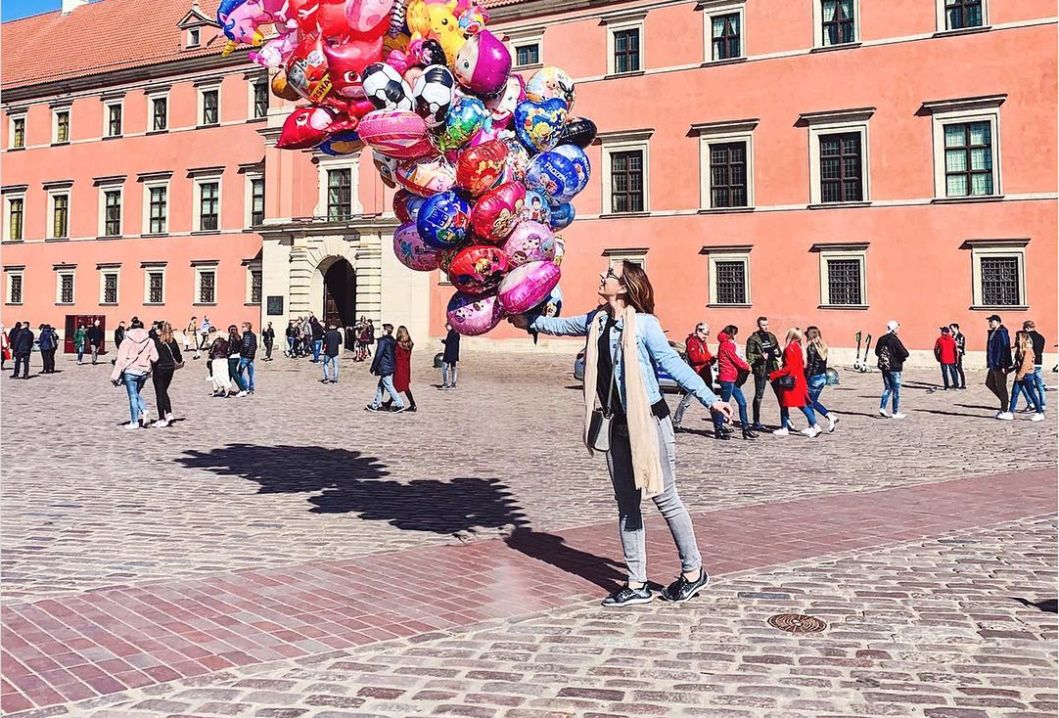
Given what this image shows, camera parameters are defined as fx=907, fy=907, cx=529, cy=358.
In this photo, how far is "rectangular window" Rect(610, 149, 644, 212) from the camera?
33656mm

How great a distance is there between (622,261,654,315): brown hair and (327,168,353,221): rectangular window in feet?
112

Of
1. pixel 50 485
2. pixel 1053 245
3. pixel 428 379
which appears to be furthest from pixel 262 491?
pixel 1053 245

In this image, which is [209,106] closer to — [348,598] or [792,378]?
[792,378]

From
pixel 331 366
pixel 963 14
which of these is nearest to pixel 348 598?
pixel 331 366

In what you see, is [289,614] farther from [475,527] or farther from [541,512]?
[541,512]

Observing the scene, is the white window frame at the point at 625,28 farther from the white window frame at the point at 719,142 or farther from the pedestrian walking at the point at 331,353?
the pedestrian walking at the point at 331,353

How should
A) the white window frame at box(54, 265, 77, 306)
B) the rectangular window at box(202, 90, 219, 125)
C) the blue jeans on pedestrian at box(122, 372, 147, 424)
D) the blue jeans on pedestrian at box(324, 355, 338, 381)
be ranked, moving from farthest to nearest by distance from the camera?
the white window frame at box(54, 265, 77, 306) < the rectangular window at box(202, 90, 219, 125) < the blue jeans on pedestrian at box(324, 355, 338, 381) < the blue jeans on pedestrian at box(122, 372, 147, 424)

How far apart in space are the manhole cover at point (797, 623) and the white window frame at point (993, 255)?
2650 centimetres

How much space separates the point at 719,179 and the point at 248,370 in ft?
61.1

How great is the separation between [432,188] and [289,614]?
2.97 meters

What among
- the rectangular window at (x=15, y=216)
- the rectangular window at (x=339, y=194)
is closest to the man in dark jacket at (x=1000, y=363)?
the rectangular window at (x=339, y=194)

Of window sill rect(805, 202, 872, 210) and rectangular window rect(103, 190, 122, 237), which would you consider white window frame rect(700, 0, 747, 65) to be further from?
rectangular window rect(103, 190, 122, 237)

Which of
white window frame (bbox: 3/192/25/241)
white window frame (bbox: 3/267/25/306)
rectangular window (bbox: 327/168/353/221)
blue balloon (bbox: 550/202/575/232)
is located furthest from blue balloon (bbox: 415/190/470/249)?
white window frame (bbox: 3/192/25/241)

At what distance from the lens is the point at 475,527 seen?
7602mm
